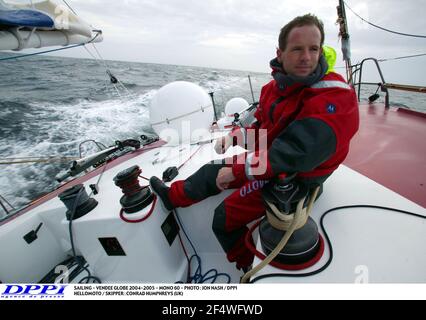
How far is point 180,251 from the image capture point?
Answer: 5.28 ft

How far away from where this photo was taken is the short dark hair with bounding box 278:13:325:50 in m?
1.07

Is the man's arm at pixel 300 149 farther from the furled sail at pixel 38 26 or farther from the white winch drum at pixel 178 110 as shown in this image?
the furled sail at pixel 38 26

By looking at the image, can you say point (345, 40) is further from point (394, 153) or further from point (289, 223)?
point (289, 223)

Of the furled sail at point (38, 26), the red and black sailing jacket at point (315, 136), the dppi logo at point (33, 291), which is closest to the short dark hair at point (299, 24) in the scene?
the red and black sailing jacket at point (315, 136)

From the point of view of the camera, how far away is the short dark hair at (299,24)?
1.07 metres

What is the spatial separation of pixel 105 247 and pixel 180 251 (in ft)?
1.63

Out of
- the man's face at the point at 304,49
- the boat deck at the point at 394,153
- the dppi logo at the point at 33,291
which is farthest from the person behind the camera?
the boat deck at the point at 394,153

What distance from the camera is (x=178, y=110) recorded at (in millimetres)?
2166

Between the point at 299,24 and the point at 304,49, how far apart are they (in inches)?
4.9

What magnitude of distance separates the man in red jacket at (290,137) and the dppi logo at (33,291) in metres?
0.72

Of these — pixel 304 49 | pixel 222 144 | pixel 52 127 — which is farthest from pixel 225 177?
pixel 52 127
